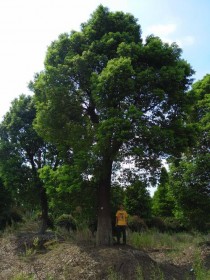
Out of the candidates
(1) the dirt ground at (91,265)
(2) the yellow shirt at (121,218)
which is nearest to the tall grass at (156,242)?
(2) the yellow shirt at (121,218)

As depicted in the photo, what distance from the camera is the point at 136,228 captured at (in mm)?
22094

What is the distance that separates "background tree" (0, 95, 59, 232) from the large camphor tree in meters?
6.25

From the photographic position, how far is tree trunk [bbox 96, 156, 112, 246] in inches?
477

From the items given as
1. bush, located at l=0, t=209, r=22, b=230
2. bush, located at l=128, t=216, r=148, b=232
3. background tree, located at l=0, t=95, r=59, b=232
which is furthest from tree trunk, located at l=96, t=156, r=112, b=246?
bush, located at l=0, t=209, r=22, b=230

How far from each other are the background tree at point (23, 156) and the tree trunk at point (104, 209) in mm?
6904

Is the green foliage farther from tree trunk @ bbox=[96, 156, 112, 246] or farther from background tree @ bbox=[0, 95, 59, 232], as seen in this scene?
tree trunk @ bbox=[96, 156, 112, 246]

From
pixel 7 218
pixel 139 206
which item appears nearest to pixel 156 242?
pixel 7 218

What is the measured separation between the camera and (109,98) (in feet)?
36.5

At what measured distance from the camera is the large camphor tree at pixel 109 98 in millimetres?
10727

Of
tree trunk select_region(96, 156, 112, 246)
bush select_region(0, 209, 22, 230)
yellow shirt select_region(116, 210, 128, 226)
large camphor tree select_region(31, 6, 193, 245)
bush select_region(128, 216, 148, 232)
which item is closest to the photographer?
large camphor tree select_region(31, 6, 193, 245)

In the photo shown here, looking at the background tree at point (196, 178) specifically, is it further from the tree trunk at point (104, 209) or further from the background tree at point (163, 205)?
the background tree at point (163, 205)

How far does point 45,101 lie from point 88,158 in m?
3.00

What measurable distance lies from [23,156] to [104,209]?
8301 mm

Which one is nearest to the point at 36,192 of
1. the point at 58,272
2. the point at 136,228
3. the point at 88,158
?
the point at 136,228
